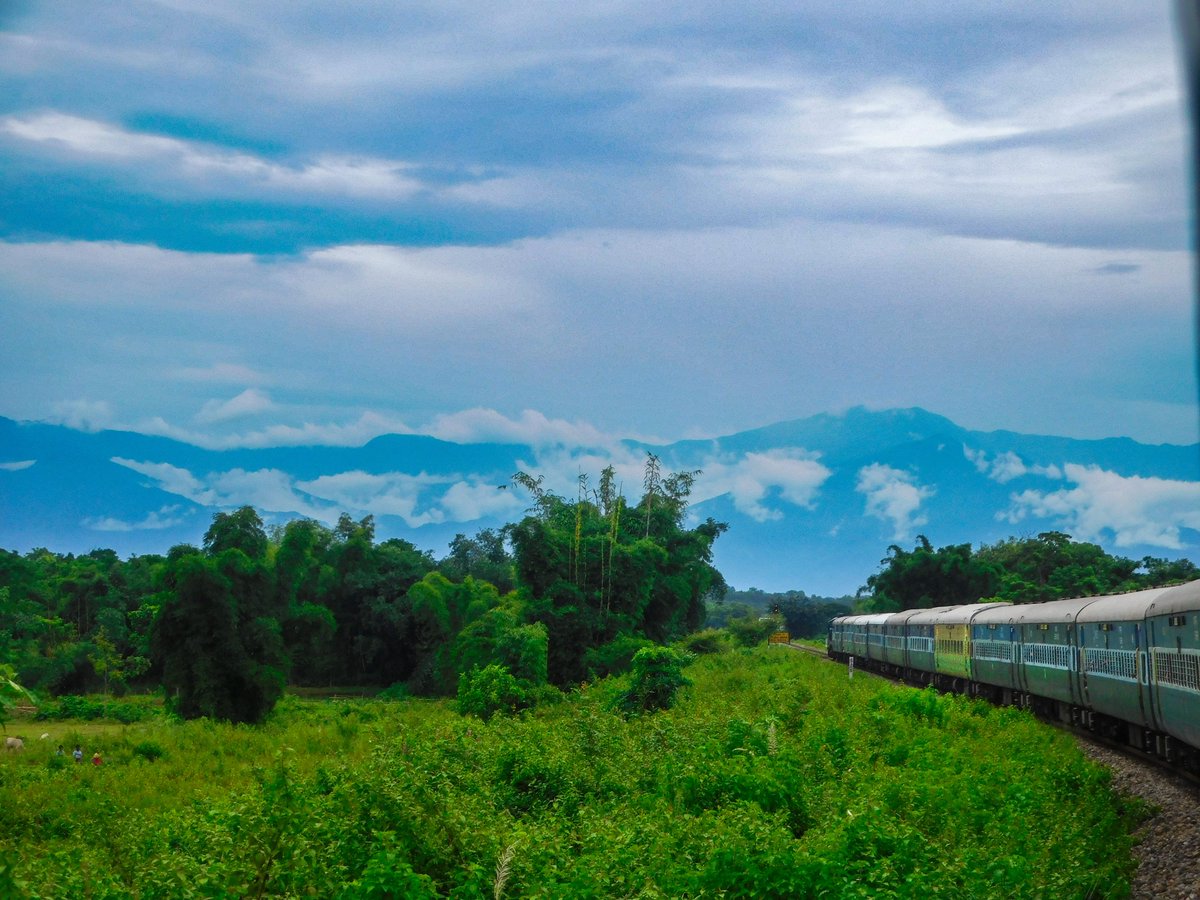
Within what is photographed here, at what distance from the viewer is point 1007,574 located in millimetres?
71812

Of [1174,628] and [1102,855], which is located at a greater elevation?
[1174,628]

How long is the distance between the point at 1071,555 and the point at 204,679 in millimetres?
55500

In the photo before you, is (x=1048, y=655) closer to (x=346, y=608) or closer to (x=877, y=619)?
(x=877, y=619)

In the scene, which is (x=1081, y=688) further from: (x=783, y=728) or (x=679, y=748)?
(x=679, y=748)

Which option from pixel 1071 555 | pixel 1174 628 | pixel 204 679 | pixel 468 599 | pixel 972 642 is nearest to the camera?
pixel 1174 628

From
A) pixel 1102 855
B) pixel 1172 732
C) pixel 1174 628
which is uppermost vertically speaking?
pixel 1174 628

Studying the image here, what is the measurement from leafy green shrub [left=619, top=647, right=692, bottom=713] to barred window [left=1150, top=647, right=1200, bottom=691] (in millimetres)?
14215

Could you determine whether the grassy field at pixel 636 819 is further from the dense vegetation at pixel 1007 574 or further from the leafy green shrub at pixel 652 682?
the dense vegetation at pixel 1007 574

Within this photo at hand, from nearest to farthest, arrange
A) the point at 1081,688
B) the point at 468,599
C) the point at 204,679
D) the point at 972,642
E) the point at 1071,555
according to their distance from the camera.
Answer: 1. the point at 1081,688
2. the point at 972,642
3. the point at 204,679
4. the point at 468,599
5. the point at 1071,555

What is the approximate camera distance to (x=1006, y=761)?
16.5m

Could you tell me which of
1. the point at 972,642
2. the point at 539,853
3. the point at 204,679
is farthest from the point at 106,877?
the point at 204,679

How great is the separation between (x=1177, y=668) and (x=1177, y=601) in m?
0.83

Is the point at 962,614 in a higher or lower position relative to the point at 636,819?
higher

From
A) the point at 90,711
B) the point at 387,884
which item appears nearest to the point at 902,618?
the point at 90,711
